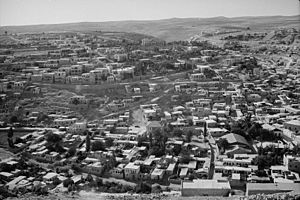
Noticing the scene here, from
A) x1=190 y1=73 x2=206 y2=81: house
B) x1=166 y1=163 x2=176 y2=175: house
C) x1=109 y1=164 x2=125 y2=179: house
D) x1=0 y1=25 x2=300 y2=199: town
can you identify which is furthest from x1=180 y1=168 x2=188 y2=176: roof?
x1=190 y1=73 x2=206 y2=81: house

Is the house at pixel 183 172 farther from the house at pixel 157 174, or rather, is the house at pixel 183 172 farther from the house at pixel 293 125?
the house at pixel 293 125

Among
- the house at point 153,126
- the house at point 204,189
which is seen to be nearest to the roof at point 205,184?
the house at point 204,189

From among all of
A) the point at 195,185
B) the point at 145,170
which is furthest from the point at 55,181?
the point at 195,185

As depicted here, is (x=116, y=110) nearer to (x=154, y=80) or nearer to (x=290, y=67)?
(x=154, y=80)

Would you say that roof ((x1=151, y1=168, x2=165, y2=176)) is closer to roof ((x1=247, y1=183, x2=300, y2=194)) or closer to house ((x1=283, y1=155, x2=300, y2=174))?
roof ((x1=247, y1=183, x2=300, y2=194))

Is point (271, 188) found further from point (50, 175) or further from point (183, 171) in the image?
point (50, 175)

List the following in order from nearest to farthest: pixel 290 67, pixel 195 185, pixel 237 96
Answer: pixel 195 185, pixel 237 96, pixel 290 67
